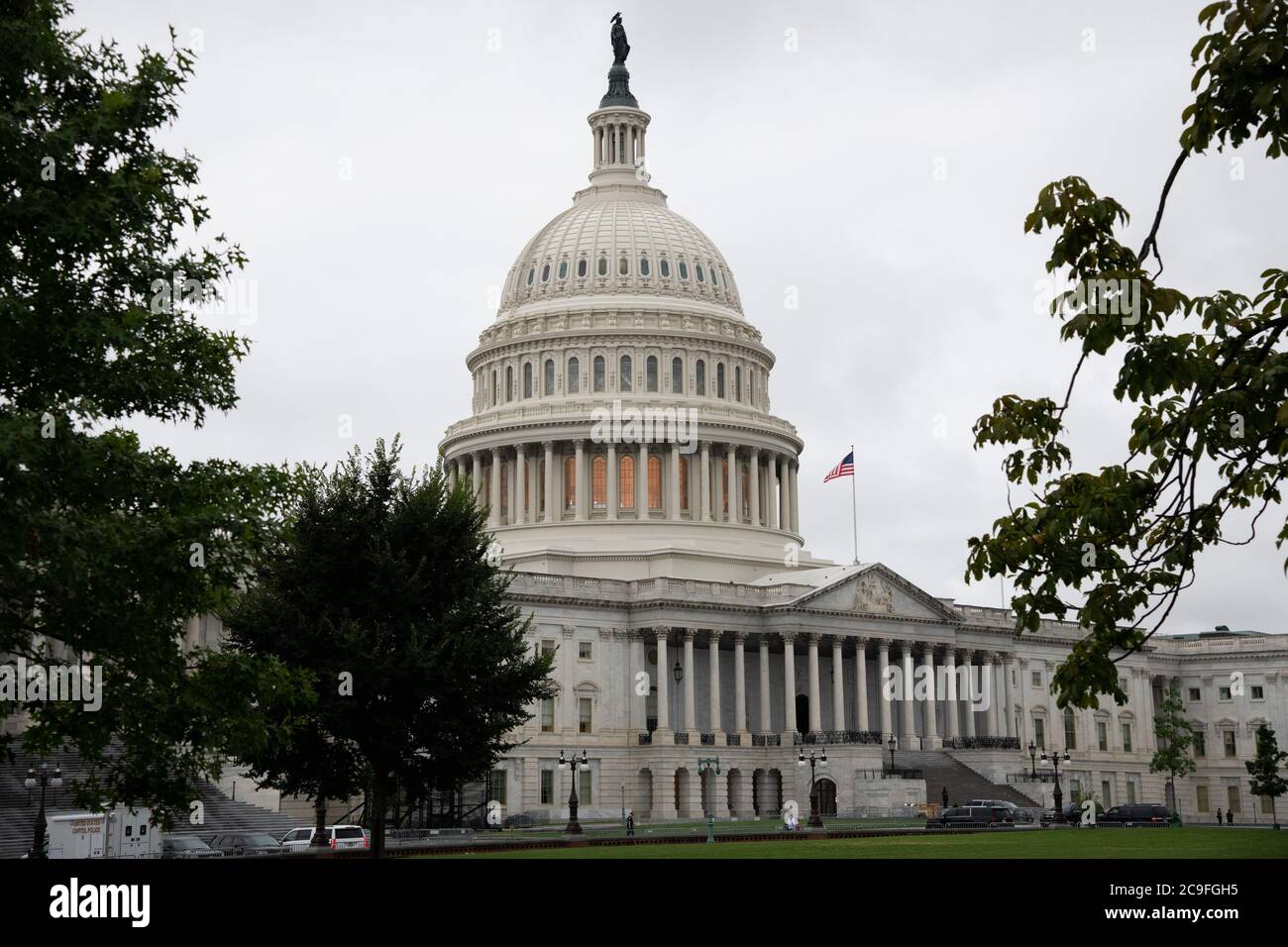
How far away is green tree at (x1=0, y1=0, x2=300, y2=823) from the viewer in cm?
2647

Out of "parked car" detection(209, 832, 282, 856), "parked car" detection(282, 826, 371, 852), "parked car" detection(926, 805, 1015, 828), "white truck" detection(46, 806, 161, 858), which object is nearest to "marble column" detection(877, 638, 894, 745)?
"parked car" detection(926, 805, 1015, 828)

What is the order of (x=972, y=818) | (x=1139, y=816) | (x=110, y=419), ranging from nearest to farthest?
(x=110, y=419), (x=972, y=818), (x=1139, y=816)

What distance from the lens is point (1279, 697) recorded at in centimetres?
13238

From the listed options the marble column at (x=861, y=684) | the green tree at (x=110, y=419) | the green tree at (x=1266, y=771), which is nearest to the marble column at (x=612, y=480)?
the marble column at (x=861, y=684)

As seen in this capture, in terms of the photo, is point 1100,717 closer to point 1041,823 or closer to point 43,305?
point 1041,823

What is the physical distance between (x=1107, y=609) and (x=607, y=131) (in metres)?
129

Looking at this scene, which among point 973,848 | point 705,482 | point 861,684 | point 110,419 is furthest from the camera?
point 705,482

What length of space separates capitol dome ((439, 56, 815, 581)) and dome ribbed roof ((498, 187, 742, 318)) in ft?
0.52

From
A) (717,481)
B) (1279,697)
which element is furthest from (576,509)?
(1279,697)

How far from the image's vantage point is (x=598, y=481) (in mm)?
122938

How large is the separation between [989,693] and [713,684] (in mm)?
25376

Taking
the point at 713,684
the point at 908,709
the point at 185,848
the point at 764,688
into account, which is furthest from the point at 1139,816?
the point at 185,848

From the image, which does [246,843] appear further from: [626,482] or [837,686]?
[626,482]

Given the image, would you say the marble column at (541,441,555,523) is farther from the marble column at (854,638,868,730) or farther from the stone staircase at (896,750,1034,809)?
the stone staircase at (896,750,1034,809)
